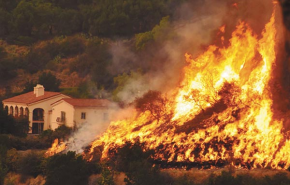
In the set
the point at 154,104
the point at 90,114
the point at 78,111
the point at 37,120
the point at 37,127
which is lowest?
the point at 154,104

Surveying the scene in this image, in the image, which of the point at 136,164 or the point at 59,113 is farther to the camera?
the point at 59,113

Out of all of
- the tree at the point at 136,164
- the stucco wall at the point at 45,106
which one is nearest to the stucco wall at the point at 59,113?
the stucco wall at the point at 45,106

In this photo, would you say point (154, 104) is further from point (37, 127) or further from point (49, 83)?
point (49, 83)

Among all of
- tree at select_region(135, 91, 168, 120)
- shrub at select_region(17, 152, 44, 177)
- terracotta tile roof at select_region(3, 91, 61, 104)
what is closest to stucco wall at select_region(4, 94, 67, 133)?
terracotta tile roof at select_region(3, 91, 61, 104)

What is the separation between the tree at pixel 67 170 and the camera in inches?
1081

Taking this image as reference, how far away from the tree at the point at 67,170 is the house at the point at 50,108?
84.4 feet

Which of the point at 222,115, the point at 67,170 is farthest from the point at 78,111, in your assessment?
the point at 222,115

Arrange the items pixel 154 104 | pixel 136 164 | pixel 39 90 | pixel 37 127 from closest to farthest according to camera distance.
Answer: pixel 136 164, pixel 154 104, pixel 37 127, pixel 39 90

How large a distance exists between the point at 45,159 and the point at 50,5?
6728 cm

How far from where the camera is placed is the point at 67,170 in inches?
1089

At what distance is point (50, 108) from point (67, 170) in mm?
35511

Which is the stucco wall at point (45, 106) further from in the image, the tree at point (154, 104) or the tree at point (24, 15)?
the tree at point (154, 104)

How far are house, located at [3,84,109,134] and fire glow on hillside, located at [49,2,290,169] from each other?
24922 mm

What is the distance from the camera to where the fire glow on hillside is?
86.0ft
